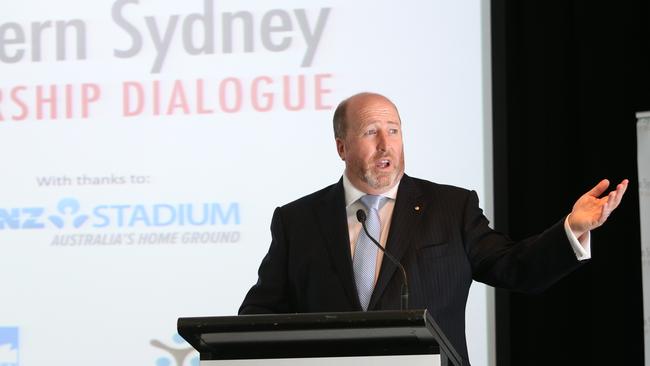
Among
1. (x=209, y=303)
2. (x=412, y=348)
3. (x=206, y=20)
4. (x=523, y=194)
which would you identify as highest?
(x=206, y=20)

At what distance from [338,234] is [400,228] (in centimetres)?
18

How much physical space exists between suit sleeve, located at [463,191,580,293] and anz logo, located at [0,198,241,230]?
1.61 m

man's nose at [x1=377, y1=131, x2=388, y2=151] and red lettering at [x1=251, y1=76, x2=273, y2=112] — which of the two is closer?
man's nose at [x1=377, y1=131, x2=388, y2=151]

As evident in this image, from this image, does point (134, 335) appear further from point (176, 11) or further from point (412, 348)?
point (412, 348)

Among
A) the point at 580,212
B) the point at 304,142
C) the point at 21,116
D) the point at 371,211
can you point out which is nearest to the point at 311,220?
the point at 371,211

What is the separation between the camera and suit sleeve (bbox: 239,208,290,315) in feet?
10.1

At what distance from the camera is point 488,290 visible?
4.35m

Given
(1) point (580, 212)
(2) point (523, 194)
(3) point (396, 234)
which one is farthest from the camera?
(2) point (523, 194)

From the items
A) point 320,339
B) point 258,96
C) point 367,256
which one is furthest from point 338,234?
point 258,96

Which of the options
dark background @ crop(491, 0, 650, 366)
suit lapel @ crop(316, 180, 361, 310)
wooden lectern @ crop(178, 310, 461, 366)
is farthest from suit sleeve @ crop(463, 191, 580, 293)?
dark background @ crop(491, 0, 650, 366)

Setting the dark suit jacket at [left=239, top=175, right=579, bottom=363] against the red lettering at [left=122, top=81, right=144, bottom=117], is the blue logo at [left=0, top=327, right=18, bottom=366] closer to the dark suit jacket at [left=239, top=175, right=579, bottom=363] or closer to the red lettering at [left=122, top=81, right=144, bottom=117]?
the red lettering at [left=122, top=81, right=144, bottom=117]

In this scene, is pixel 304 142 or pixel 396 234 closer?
pixel 396 234

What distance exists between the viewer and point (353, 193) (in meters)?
3.18

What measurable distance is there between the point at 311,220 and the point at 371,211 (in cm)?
18
